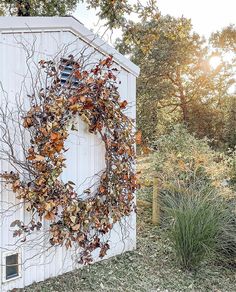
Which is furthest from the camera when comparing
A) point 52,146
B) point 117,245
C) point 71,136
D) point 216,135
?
point 216,135

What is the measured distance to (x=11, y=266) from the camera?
9.36 feet

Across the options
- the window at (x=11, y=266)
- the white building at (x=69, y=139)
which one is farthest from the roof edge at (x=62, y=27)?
the window at (x=11, y=266)

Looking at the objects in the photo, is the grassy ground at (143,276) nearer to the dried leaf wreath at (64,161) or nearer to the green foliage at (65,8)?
the dried leaf wreath at (64,161)

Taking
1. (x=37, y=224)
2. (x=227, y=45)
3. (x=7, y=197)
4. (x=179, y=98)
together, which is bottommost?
(x=37, y=224)

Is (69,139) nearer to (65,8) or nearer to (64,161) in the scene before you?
(64,161)

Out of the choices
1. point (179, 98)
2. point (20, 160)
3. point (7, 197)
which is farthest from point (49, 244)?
point (179, 98)

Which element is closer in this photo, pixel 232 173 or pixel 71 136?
pixel 71 136

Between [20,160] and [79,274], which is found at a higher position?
[20,160]

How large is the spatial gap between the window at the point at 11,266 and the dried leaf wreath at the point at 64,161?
26 cm

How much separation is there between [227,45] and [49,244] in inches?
504

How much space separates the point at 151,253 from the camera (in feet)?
13.2

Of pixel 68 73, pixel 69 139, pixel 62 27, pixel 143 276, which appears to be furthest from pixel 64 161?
pixel 143 276

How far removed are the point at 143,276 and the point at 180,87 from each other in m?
10.6

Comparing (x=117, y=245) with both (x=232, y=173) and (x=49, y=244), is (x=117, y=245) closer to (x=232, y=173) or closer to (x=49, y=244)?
(x=49, y=244)
